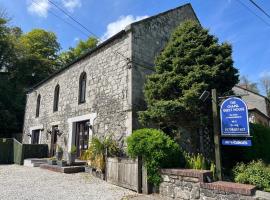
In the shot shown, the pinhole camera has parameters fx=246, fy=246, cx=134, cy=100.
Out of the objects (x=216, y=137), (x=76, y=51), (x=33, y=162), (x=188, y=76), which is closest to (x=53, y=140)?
(x=33, y=162)

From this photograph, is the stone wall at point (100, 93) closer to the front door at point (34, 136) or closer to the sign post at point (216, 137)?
the front door at point (34, 136)

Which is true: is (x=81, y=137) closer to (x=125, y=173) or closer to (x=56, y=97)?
(x=56, y=97)

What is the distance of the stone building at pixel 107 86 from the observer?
10.7m

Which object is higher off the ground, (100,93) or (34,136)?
(100,93)

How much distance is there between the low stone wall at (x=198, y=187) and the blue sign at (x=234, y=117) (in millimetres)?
1224

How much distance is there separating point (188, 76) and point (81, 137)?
7658 millimetres

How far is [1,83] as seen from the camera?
25.0 m

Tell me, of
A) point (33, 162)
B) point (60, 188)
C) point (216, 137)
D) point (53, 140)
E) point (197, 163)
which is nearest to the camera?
point (216, 137)

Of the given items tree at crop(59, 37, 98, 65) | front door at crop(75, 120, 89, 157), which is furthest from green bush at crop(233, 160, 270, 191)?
tree at crop(59, 37, 98, 65)

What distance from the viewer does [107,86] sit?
39.0 feet

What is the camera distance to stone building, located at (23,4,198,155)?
10.7m

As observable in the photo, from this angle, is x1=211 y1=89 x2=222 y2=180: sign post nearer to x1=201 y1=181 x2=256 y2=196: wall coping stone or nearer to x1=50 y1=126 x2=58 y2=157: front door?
x1=201 y1=181 x2=256 y2=196: wall coping stone

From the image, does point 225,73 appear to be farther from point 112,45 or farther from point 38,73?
point 38,73

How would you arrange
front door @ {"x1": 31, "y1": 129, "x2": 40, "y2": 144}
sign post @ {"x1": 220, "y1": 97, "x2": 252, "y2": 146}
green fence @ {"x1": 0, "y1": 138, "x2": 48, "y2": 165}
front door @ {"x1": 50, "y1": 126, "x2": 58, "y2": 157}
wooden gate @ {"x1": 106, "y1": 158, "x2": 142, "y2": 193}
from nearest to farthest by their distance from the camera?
sign post @ {"x1": 220, "y1": 97, "x2": 252, "y2": 146}
wooden gate @ {"x1": 106, "y1": 158, "x2": 142, "y2": 193}
green fence @ {"x1": 0, "y1": 138, "x2": 48, "y2": 165}
front door @ {"x1": 50, "y1": 126, "x2": 58, "y2": 157}
front door @ {"x1": 31, "y1": 129, "x2": 40, "y2": 144}
